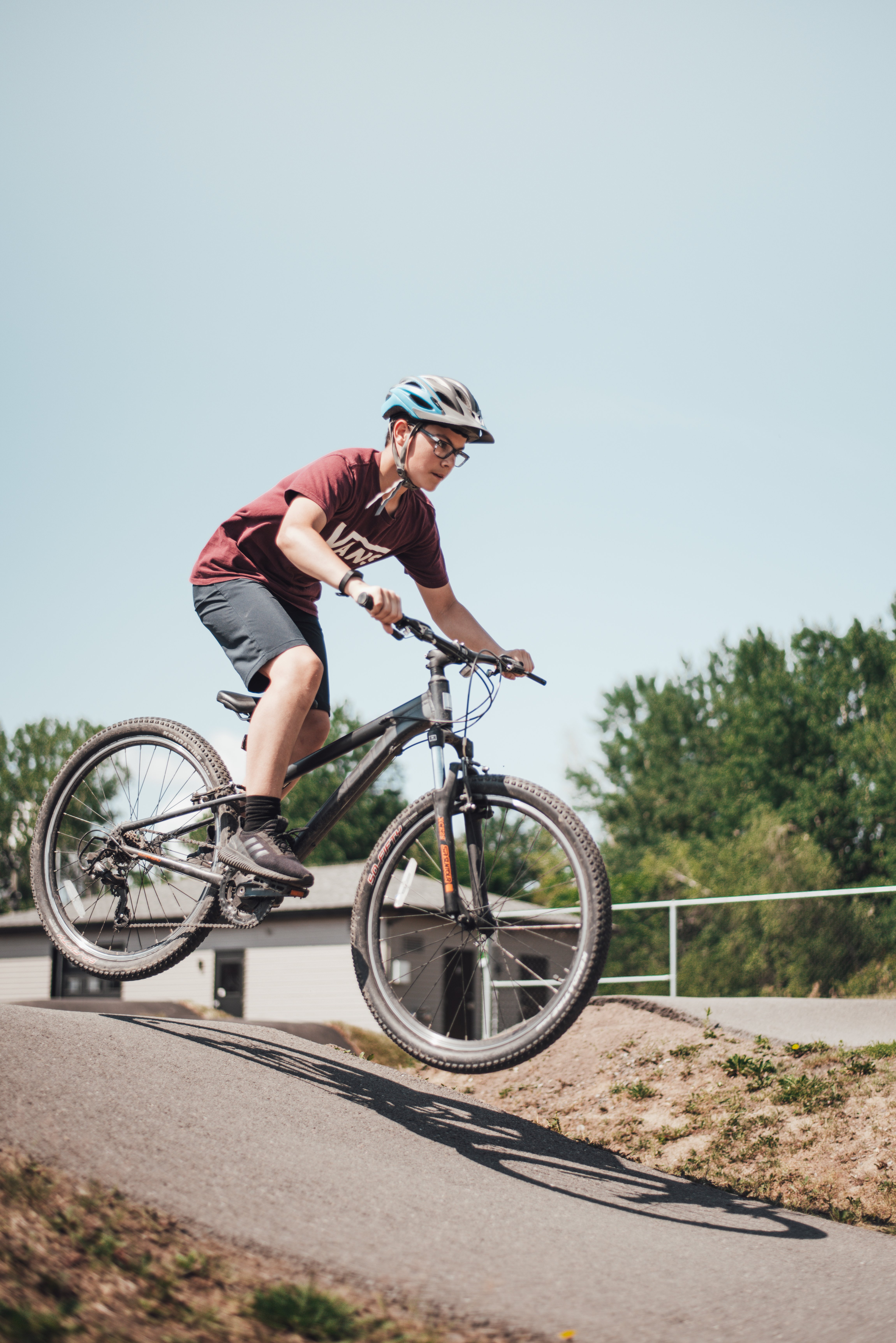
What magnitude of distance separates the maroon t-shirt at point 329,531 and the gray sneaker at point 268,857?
115cm

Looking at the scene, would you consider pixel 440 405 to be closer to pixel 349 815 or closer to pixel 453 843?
pixel 453 843

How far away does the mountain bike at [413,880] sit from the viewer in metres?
4.13

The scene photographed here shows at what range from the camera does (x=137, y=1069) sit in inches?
178

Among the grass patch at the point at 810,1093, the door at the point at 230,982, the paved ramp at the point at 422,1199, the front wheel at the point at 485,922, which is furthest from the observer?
the door at the point at 230,982

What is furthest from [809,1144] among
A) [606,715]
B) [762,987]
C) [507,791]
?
[606,715]

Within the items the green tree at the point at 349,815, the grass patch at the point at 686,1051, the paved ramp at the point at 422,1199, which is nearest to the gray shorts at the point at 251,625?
the paved ramp at the point at 422,1199

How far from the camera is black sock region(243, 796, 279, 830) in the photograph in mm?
4496

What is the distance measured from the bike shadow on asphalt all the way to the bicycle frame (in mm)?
1253

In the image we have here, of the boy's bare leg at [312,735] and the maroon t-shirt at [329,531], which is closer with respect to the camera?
the maroon t-shirt at [329,531]

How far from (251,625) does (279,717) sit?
20.2 inches

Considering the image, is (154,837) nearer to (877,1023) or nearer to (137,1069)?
(137,1069)

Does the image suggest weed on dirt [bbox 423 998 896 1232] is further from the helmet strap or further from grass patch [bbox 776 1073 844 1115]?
the helmet strap

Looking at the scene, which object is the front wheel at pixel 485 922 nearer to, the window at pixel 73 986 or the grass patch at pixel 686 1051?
the grass patch at pixel 686 1051

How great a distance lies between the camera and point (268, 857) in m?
4.39
